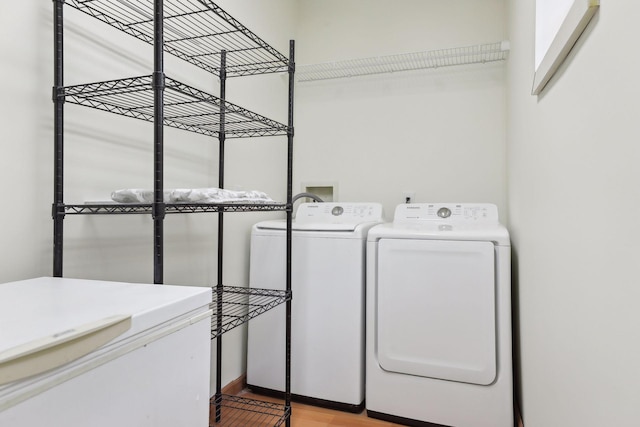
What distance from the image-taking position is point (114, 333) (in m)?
0.67

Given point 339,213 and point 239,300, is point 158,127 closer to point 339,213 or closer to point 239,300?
point 239,300

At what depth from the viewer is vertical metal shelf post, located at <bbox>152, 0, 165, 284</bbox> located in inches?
41.4

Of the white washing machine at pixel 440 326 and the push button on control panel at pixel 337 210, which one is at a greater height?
the push button on control panel at pixel 337 210

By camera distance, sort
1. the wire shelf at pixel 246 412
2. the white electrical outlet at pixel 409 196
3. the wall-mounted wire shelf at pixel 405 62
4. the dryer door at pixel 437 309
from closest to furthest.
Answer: the dryer door at pixel 437 309 → the wire shelf at pixel 246 412 → the wall-mounted wire shelf at pixel 405 62 → the white electrical outlet at pixel 409 196

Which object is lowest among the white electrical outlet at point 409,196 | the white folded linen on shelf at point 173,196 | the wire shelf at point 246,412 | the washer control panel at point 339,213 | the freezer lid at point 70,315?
the wire shelf at point 246,412

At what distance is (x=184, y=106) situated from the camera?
1696mm

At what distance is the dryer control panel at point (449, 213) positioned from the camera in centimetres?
207

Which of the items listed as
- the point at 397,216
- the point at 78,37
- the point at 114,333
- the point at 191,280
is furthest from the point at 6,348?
the point at 397,216

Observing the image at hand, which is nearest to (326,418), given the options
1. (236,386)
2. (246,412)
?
(246,412)

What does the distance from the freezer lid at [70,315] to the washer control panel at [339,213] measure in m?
1.47

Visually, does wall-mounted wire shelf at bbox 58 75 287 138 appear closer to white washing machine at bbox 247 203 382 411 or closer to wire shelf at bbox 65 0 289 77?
wire shelf at bbox 65 0 289 77

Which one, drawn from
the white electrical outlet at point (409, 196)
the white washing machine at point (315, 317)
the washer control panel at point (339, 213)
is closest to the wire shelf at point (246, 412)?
the white washing machine at point (315, 317)

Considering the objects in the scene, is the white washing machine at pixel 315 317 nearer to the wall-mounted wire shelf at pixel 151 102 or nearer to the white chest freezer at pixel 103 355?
the wall-mounted wire shelf at pixel 151 102

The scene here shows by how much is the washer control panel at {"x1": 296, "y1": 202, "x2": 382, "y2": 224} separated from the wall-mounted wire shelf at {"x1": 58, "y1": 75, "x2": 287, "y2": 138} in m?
0.62
